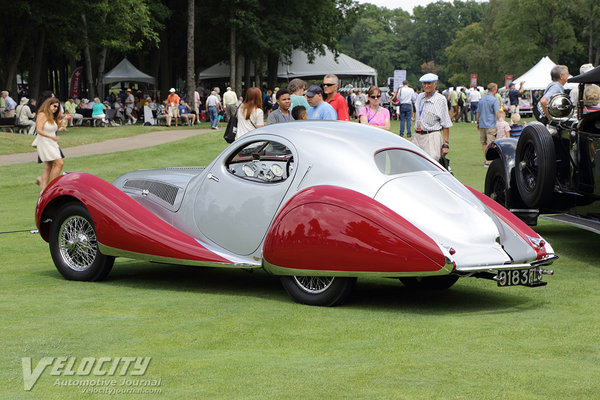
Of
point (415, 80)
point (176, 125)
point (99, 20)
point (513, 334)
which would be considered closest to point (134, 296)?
point (513, 334)

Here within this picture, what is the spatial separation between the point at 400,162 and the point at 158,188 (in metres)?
2.56

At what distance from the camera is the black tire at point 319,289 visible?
23.9 feet

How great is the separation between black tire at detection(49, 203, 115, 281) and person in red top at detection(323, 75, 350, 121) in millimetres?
4272

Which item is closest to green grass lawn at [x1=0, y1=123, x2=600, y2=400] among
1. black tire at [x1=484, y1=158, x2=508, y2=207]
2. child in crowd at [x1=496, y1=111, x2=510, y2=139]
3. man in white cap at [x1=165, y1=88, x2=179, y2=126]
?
black tire at [x1=484, y1=158, x2=508, y2=207]

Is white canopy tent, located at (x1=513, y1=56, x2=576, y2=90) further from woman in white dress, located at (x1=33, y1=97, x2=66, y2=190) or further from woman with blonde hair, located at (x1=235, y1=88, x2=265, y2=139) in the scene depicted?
woman with blonde hair, located at (x1=235, y1=88, x2=265, y2=139)

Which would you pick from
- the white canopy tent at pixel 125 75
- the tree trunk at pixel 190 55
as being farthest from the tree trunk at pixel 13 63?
the white canopy tent at pixel 125 75

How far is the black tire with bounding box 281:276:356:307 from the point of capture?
23.9 ft

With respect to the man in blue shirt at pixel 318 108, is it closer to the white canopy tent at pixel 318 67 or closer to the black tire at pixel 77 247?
the black tire at pixel 77 247

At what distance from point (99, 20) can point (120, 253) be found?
121 ft

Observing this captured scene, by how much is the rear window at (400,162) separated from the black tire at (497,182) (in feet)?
13.7

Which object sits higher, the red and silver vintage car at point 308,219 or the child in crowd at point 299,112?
the child in crowd at point 299,112

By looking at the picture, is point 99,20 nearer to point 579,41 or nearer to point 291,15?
point 291,15

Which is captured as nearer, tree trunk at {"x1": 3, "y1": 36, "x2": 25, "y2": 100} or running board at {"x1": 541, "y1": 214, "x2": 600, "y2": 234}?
running board at {"x1": 541, "y1": 214, "x2": 600, "y2": 234}

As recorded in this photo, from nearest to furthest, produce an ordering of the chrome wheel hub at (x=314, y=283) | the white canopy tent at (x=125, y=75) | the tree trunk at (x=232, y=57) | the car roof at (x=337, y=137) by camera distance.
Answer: the chrome wheel hub at (x=314, y=283), the car roof at (x=337, y=137), the tree trunk at (x=232, y=57), the white canopy tent at (x=125, y=75)
